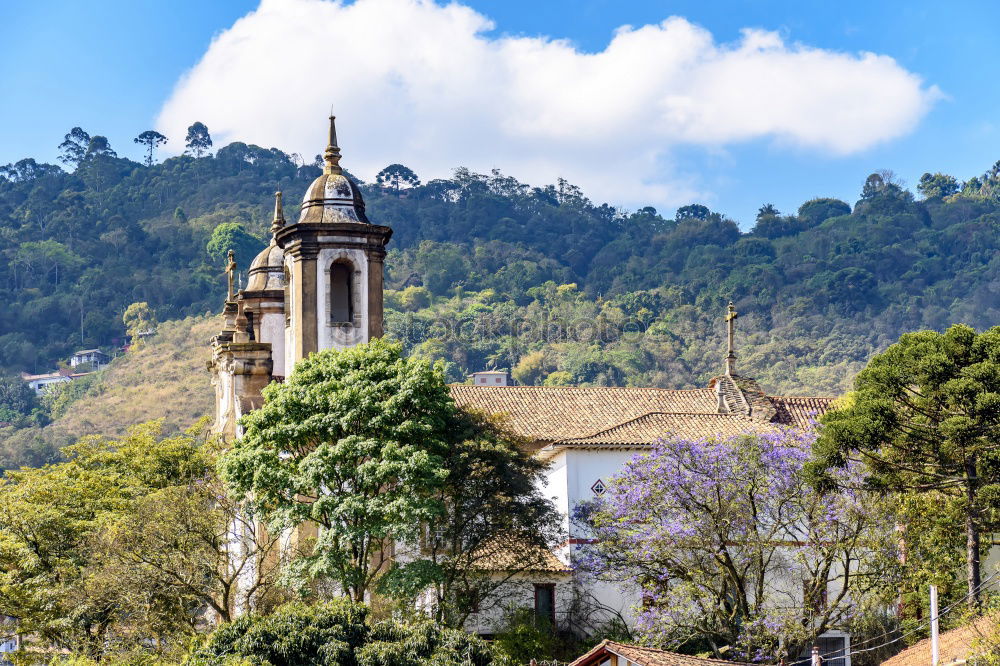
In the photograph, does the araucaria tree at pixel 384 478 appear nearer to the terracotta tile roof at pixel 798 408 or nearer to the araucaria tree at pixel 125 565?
the araucaria tree at pixel 125 565

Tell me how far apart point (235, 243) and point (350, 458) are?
4457 inches

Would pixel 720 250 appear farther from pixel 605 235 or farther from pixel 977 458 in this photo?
pixel 977 458

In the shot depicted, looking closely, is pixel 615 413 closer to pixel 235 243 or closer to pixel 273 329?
pixel 273 329

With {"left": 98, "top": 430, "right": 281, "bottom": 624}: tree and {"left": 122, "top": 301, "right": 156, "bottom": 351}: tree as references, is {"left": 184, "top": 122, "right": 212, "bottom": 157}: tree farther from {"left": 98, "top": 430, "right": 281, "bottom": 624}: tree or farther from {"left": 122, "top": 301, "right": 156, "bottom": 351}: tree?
{"left": 98, "top": 430, "right": 281, "bottom": 624}: tree

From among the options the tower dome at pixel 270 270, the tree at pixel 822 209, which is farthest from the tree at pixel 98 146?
the tower dome at pixel 270 270

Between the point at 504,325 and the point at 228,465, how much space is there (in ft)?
308

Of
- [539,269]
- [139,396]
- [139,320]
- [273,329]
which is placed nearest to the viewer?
[273,329]

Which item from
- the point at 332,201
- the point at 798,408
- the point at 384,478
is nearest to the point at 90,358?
the point at 798,408

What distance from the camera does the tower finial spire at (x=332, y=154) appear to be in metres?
37.4

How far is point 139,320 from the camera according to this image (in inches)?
5477

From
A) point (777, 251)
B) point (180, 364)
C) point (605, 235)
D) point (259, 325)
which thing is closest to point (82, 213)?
point (180, 364)

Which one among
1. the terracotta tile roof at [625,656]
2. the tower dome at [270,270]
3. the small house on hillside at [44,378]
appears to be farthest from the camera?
the small house on hillside at [44,378]

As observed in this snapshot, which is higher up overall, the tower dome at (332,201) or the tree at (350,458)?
the tower dome at (332,201)

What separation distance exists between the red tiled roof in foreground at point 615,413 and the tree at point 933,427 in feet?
14.6
